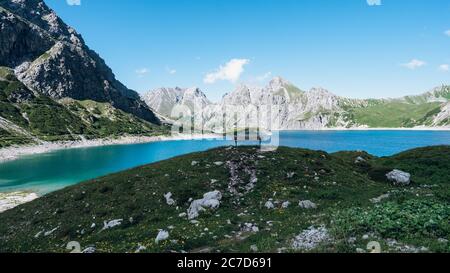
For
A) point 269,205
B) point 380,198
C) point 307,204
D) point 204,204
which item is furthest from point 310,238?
point 380,198

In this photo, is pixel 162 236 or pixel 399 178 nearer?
pixel 162 236

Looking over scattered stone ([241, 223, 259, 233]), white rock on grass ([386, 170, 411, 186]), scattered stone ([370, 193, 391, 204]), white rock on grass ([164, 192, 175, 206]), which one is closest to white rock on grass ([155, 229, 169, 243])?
scattered stone ([241, 223, 259, 233])

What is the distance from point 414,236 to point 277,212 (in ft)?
35.2

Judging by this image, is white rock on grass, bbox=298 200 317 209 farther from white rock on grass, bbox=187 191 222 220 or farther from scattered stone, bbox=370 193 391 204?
white rock on grass, bbox=187 191 222 220

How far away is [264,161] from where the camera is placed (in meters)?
40.4

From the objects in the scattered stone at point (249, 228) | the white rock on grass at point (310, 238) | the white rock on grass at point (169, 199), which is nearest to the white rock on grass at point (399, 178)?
the white rock on grass at point (310, 238)

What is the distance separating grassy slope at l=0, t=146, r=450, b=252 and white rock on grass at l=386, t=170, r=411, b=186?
0.84 metres

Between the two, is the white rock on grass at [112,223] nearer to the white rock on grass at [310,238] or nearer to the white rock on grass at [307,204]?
the white rock on grass at [307,204]

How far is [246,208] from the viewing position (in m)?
28.1

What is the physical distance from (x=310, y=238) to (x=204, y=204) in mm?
11648

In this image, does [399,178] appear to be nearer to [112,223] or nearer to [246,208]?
[246,208]

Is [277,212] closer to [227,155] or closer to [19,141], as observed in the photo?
[227,155]
